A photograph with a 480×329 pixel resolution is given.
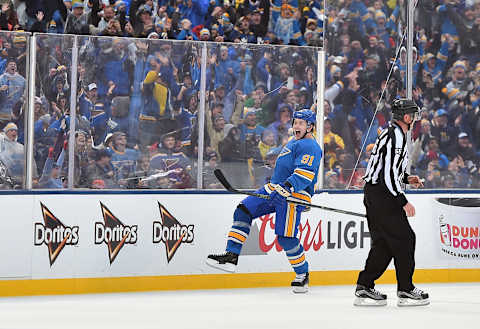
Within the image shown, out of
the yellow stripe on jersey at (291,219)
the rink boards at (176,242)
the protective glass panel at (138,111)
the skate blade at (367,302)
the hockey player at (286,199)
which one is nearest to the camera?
the skate blade at (367,302)

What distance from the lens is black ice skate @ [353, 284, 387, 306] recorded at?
669 centimetres

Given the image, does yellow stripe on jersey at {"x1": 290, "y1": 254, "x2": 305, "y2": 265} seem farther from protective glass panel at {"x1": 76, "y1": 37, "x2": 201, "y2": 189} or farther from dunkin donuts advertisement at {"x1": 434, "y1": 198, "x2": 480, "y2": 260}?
dunkin donuts advertisement at {"x1": 434, "y1": 198, "x2": 480, "y2": 260}

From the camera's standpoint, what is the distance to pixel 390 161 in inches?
256

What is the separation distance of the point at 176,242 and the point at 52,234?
95 centimetres

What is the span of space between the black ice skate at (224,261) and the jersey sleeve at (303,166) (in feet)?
2.17

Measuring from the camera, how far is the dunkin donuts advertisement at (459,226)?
8398 millimetres

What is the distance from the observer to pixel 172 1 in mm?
10211

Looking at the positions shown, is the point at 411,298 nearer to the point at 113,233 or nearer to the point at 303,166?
the point at 303,166

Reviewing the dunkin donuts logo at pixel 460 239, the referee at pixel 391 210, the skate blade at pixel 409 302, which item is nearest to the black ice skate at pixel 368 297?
the referee at pixel 391 210

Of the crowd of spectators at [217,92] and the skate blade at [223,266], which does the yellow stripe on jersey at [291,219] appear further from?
the crowd of spectators at [217,92]

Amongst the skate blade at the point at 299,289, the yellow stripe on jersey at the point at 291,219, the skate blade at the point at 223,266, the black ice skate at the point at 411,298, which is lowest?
the skate blade at the point at 299,289

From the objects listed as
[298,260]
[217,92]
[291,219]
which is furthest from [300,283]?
[217,92]

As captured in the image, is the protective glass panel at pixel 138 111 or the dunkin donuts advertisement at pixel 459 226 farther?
the dunkin donuts advertisement at pixel 459 226

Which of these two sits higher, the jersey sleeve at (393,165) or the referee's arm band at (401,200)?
the jersey sleeve at (393,165)
